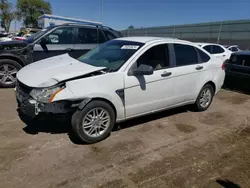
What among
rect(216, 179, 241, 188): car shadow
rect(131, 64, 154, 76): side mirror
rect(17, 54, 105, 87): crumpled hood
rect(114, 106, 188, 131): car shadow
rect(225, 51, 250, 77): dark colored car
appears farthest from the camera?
rect(225, 51, 250, 77): dark colored car

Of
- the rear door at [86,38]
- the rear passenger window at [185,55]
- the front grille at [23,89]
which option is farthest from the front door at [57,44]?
the rear passenger window at [185,55]

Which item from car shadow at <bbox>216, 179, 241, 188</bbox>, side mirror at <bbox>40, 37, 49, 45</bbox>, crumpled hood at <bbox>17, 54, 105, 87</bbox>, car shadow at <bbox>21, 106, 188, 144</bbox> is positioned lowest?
car shadow at <bbox>216, 179, 241, 188</bbox>

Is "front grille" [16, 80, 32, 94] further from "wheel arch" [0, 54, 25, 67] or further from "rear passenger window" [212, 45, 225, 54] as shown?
"rear passenger window" [212, 45, 225, 54]

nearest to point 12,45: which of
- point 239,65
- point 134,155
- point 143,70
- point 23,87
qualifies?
point 23,87

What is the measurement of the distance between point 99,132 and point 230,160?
200cm

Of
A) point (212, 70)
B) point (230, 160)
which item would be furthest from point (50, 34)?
point (230, 160)

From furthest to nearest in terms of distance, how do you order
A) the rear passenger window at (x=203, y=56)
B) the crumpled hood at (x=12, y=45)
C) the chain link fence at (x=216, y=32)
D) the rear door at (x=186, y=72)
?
the chain link fence at (x=216, y=32), the crumpled hood at (x=12, y=45), the rear passenger window at (x=203, y=56), the rear door at (x=186, y=72)

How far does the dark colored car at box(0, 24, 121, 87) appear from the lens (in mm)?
6414

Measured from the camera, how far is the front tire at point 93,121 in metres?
3.42

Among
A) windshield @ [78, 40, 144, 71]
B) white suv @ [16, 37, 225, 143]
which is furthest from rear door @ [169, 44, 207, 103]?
windshield @ [78, 40, 144, 71]

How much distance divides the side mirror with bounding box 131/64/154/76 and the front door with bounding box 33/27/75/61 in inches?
138

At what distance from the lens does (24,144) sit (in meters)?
3.53

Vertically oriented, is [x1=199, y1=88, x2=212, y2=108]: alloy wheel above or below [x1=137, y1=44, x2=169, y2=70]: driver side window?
below

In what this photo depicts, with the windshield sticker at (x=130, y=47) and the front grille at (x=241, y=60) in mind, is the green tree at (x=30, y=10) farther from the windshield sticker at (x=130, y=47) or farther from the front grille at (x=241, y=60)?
the windshield sticker at (x=130, y=47)
